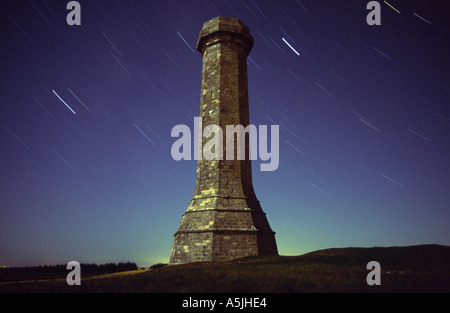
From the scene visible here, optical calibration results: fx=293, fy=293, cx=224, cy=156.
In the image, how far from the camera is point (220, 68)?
22.0 meters

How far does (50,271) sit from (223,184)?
15.4m

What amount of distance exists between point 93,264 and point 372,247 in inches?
851

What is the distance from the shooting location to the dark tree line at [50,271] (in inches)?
799

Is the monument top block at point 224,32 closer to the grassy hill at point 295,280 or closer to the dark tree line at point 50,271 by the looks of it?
the grassy hill at point 295,280

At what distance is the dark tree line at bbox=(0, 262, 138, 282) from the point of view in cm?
2030

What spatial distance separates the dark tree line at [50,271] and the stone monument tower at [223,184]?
29.4 ft

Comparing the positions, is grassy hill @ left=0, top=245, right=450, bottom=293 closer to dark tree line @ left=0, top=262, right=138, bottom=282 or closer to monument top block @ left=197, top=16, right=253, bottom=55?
dark tree line @ left=0, top=262, right=138, bottom=282

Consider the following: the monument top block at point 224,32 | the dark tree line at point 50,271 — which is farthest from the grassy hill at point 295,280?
the monument top block at point 224,32

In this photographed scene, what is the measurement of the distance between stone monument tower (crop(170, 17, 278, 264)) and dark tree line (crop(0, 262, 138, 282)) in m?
8.97

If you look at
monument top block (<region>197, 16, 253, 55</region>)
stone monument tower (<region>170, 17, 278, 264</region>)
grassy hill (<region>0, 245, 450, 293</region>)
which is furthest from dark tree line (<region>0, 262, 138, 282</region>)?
monument top block (<region>197, 16, 253, 55</region>)

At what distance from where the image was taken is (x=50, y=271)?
2258 centimetres
